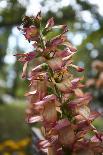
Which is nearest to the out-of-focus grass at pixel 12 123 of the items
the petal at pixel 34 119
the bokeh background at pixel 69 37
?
the bokeh background at pixel 69 37

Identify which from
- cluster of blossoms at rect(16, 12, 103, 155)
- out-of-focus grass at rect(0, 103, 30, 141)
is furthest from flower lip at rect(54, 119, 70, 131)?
out-of-focus grass at rect(0, 103, 30, 141)

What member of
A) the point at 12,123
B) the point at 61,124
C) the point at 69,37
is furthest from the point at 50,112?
the point at 12,123

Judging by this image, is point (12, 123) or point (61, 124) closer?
point (61, 124)

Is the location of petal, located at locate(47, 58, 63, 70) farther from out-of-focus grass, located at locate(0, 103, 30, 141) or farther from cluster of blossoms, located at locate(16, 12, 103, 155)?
out-of-focus grass, located at locate(0, 103, 30, 141)

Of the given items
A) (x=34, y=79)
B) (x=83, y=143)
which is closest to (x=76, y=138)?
(x=83, y=143)

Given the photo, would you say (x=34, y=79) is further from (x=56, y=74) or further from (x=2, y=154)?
(x=2, y=154)

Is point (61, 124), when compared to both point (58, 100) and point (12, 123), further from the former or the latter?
point (12, 123)
